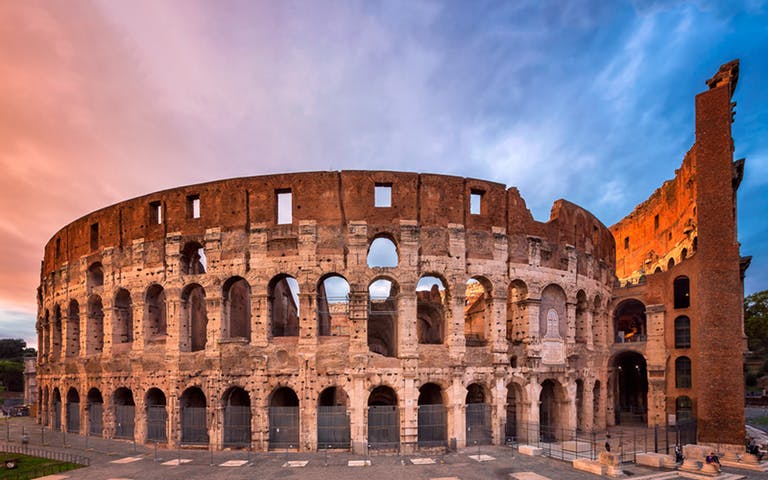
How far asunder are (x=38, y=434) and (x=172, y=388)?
11.8 m

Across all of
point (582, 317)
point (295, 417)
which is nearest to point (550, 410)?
point (582, 317)

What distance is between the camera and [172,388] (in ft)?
68.4

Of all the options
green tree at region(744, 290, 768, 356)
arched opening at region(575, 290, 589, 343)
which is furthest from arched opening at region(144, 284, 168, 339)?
green tree at region(744, 290, 768, 356)

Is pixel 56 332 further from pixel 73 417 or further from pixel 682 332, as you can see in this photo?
pixel 682 332

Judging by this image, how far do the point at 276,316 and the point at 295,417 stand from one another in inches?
330

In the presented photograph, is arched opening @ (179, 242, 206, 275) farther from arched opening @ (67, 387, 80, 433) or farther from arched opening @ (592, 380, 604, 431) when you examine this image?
arched opening @ (592, 380, 604, 431)

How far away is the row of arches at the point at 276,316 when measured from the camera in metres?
21.4

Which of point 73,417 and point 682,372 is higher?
point 682,372

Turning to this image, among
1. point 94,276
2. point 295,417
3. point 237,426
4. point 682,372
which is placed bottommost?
point 237,426

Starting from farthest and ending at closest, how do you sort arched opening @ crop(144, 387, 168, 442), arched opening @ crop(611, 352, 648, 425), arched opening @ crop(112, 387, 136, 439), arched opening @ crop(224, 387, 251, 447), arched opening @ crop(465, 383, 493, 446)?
1. arched opening @ crop(611, 352, 648, 425)
2. arched opening @ crop(112, 387, 136, 439)
3. arched opening @ crop(144, 387, 168, 442)
4. arched opening @ crop(465, 383, 493, 446)
5. arched opening @ crop(224, 387, 251, 447)

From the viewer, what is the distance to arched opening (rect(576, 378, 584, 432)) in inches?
958

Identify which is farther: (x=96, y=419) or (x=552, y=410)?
(x=96, y=419)

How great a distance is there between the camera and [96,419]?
78.9 ft

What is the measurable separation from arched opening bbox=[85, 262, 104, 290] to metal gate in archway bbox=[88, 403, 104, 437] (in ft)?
19.9
